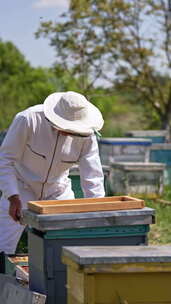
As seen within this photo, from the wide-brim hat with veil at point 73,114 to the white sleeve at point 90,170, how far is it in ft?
1.02

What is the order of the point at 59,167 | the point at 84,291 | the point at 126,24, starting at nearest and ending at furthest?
the point at 84,291 < the point at 59,167 < the point at 126,24

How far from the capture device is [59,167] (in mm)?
4469

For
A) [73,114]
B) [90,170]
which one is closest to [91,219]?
[73,114]

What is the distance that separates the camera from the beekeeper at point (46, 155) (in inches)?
161

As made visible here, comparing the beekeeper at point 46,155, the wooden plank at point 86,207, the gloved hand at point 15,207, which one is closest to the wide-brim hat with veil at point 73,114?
the beekeeper at point 46,155

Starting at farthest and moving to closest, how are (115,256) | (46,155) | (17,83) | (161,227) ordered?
(17,83)
(161,227)
(46,155)
(115,256)

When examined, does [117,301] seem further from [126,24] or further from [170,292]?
[126,24]

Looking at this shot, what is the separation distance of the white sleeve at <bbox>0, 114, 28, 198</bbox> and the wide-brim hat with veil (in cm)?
22

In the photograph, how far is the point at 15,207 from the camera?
13.9 ft

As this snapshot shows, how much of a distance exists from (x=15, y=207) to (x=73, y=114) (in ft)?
2.06

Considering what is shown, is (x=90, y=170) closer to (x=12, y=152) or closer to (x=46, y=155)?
(x=46, y=155)

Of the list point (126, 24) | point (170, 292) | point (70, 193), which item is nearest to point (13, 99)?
point (126, 24)

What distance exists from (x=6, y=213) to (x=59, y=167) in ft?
1.40

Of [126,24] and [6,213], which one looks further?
[126,24]
